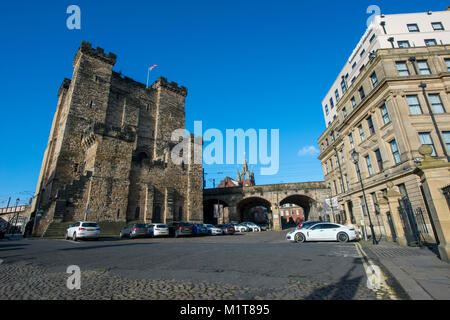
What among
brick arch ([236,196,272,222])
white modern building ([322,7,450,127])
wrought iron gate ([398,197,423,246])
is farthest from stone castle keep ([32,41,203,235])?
white modern building ([322,7,450,127])

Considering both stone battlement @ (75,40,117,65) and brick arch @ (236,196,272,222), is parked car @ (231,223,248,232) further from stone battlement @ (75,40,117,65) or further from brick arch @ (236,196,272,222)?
stone battlement @ (75,40,117,65)

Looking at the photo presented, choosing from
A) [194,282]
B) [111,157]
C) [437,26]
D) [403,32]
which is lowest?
[194,282]

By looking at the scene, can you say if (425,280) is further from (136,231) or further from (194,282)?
(136,231)

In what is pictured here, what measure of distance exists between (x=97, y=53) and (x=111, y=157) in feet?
58.1

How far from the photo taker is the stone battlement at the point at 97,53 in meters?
31.2

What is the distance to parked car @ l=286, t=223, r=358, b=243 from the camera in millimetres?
14297

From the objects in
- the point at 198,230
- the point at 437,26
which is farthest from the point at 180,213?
the point at 437,26

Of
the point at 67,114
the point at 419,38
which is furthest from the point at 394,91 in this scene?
the point at 67,114

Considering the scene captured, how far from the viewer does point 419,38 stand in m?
24.0

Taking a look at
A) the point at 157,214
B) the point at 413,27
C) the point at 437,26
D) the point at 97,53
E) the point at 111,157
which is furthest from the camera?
the point at 97,53

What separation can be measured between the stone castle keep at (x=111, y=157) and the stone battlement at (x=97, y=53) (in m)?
0.13

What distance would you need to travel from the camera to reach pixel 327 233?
1457cm

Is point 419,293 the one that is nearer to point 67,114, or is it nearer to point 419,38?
point 419,38
